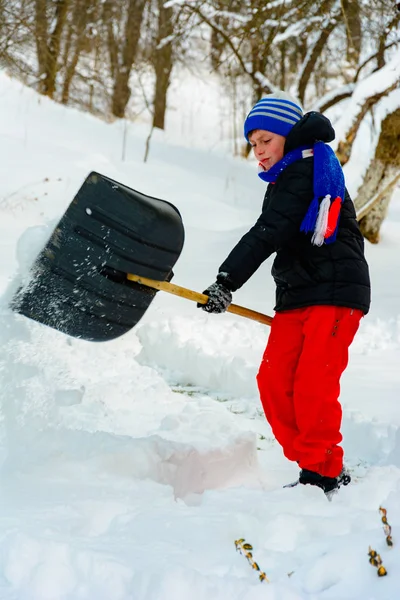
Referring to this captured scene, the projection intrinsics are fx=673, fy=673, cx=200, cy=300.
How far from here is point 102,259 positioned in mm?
2561

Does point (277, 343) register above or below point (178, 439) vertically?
above

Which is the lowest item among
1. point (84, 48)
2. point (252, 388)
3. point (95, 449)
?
point (84, 48)

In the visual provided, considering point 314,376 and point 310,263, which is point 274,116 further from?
point 314,376

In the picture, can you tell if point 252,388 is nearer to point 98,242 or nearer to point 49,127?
point 98,242

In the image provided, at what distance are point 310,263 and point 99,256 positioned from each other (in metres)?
0.80

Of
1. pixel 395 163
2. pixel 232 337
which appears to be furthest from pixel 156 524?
pixel 395 163

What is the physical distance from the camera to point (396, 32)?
6625 mm

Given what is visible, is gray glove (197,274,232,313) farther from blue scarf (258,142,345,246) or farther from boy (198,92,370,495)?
blue scarf (258,142,345,246)

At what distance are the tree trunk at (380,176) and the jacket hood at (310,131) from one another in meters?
4.49

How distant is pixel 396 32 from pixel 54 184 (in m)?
3.99

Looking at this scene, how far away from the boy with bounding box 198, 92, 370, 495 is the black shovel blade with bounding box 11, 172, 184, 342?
0.93 ft

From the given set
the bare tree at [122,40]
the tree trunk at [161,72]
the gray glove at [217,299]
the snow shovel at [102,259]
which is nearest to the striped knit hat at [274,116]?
the snow shovel at [102,259]

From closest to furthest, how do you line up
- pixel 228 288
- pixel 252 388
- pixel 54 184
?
pixel 228 288
pixel 252 388
pixel 54 184

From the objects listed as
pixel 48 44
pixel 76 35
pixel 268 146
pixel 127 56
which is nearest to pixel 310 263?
pixel 268 146
